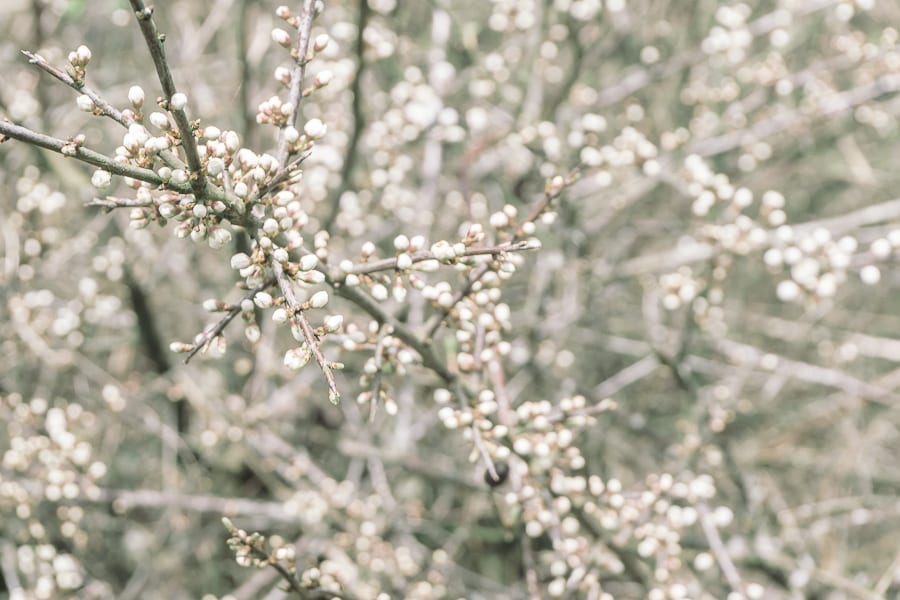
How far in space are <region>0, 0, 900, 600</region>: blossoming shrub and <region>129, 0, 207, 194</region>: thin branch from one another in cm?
35

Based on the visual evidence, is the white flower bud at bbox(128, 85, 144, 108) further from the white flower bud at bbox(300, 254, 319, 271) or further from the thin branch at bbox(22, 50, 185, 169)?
the white flower bud at bbox(300, 254, 319, 271)

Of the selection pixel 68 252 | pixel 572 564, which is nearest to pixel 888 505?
pixel 572 564

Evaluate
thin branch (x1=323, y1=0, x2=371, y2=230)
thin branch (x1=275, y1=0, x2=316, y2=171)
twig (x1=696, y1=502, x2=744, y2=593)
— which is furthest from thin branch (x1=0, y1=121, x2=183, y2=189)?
twig (x1=696, y1=502, x2=744, y2=593)

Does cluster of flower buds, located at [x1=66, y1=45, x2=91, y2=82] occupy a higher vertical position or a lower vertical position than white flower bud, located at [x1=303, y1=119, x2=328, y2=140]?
higher

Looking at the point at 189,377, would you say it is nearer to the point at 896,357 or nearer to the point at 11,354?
the point at 11,354

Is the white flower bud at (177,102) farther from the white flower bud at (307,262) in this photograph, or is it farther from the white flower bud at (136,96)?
the white flower bud at (307,262)

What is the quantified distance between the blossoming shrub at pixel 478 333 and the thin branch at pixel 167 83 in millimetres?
351

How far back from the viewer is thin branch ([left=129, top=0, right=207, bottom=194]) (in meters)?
1.46

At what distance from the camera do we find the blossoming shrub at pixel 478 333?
9.37 ft

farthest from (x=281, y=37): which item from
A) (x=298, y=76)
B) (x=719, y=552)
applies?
(x=719, y=552)

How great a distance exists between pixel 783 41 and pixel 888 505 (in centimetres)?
287

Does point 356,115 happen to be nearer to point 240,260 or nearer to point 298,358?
point 240,260

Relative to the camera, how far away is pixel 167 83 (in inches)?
60.6

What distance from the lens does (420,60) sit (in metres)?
4.70
